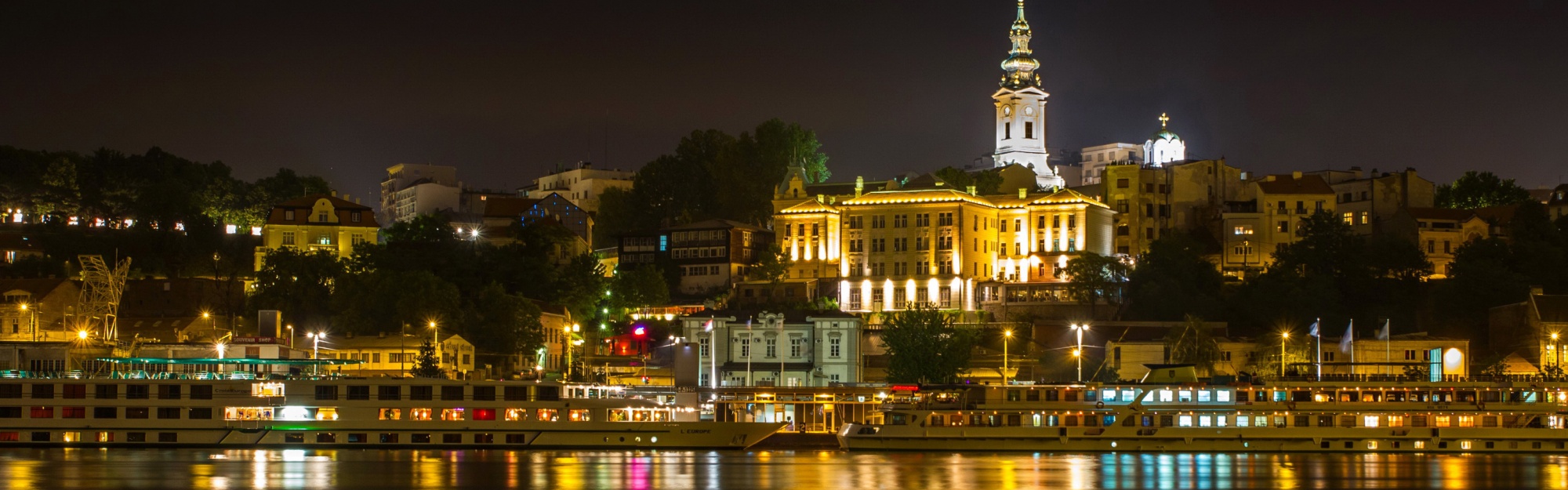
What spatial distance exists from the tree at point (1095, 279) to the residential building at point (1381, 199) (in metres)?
23.0

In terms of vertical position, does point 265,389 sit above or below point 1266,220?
below

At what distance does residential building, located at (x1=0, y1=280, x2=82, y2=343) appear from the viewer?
93.8 m

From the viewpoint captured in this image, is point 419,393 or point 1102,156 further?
point 1102,156

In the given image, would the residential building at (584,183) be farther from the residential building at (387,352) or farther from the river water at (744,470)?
the river water at (744,470)

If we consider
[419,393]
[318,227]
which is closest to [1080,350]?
[419,393]

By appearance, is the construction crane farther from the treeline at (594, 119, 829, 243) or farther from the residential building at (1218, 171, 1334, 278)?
the residential building at (1218, 171, 1334, 278)

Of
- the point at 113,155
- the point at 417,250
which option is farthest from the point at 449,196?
the point at 417,250

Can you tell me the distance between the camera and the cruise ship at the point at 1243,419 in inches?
2576

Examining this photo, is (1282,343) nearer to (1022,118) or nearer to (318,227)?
(1022,118)

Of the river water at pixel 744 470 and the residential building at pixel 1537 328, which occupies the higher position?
the residential building at pixel 1537 328

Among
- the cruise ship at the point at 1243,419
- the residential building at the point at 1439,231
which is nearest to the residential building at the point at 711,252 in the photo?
the residential building at the point at 1439,231

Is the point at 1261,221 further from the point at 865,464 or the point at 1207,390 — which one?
the point at 865,464

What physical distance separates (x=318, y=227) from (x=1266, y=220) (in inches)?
2541

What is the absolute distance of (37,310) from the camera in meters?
94.4
